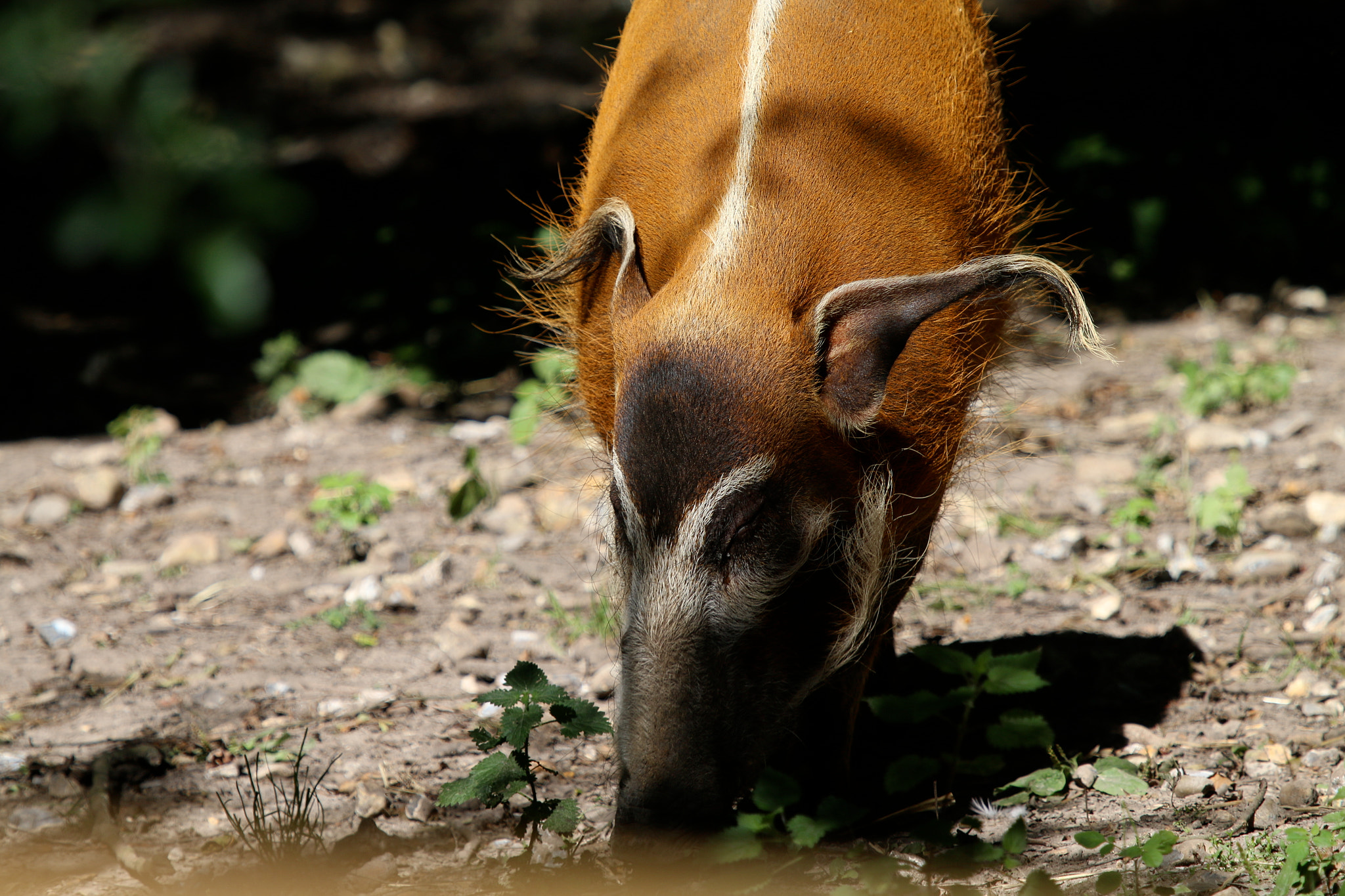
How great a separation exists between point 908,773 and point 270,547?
7.95 feet

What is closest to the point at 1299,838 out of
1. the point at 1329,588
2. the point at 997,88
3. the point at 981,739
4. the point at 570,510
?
the point at 981,739

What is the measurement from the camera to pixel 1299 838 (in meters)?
1.98

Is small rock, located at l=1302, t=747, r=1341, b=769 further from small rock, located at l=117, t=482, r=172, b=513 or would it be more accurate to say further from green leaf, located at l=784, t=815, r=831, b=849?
small rock, located at l=117, t=482, r=172, b=513

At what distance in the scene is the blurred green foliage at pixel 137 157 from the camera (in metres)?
0.92

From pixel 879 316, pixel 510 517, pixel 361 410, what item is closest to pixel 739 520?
pixel 879 316

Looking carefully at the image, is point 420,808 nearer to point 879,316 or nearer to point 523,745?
point 523,745

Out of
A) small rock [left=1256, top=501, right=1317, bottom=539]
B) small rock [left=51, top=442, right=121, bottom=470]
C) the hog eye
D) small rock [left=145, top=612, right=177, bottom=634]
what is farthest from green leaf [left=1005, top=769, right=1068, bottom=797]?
small rock [left=51, top=442, right=121, bottom=470]

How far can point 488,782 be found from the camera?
2172 mm

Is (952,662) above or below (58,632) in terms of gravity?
below

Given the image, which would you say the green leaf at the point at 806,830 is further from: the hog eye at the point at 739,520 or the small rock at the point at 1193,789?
the small rock at the point at 1193,789

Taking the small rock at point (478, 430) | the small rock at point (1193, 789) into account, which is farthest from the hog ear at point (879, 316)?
the small rock at point (478, 430)

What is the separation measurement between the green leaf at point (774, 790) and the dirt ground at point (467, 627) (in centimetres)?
18

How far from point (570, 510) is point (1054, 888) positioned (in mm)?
2499

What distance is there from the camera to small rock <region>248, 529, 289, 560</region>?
393 centimetres
